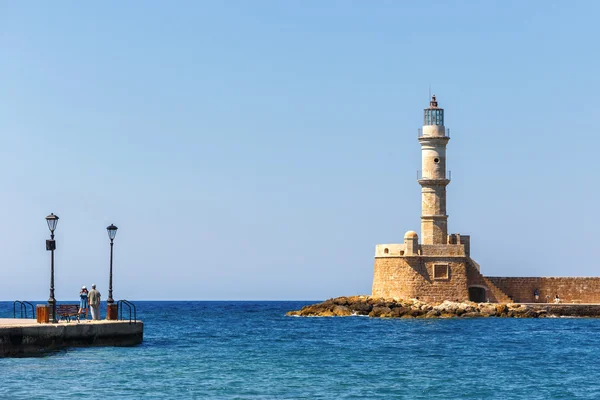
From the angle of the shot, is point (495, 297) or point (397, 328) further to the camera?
point (495, 297)

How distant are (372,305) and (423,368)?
27.8m

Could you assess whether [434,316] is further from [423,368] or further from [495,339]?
[423,368]

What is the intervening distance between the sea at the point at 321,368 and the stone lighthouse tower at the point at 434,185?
13.1m

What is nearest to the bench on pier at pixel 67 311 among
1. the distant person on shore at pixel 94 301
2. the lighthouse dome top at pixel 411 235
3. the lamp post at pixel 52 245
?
the distant person on shore at pixel 94 301

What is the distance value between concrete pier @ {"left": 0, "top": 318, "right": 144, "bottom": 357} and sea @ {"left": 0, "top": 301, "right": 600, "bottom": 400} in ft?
0.99

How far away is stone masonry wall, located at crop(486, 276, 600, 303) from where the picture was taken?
182 feet

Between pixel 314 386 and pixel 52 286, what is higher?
pixel 52 286

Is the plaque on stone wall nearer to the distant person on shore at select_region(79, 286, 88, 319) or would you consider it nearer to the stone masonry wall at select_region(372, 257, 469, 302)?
the stone masonry wall at select_region(372, 257, 469, 302)

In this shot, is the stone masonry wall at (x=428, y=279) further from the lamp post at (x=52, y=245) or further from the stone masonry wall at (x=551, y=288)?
the lamp post at (x=52, y=245)

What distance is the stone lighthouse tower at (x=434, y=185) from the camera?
53.5 m

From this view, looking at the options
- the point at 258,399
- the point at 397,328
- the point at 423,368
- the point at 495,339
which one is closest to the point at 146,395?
the point at 258,399

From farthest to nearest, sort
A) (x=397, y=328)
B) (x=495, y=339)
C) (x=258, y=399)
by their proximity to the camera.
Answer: (x=397, y=328)
(x=495, y=339)
(x=258, y=399)

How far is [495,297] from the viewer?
5441 cm

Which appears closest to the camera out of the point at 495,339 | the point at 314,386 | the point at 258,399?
the point at 258,399
